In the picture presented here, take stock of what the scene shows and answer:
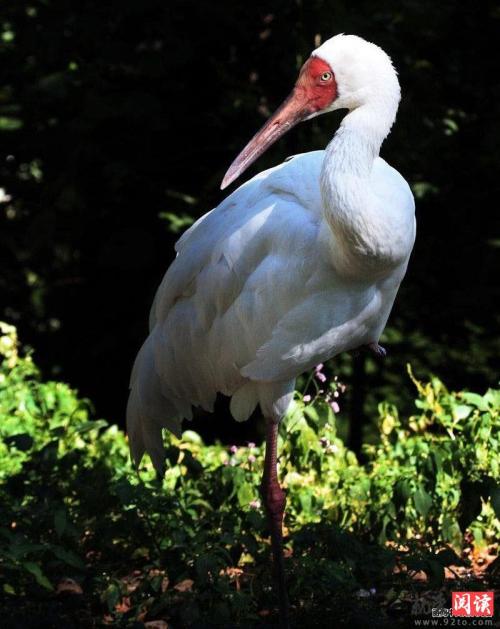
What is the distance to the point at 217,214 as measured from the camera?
5262mm

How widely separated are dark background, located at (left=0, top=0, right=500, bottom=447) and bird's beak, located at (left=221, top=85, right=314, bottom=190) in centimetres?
225

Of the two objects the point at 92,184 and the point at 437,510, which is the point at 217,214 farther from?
the point at 92,184

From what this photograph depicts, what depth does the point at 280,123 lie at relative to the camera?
4891 mm

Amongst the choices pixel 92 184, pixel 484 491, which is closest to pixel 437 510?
pixel 484 491

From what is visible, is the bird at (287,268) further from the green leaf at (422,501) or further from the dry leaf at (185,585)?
the green leaf at (422,501)

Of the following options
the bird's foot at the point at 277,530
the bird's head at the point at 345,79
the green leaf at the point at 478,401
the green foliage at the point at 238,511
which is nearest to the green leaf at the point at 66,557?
the green foliage at the point at 238,511

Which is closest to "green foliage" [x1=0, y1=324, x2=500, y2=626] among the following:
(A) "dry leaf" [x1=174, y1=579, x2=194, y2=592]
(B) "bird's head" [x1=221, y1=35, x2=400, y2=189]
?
(A) "dry leaf" [x1=174, y1=579, x2=194, y2=592]

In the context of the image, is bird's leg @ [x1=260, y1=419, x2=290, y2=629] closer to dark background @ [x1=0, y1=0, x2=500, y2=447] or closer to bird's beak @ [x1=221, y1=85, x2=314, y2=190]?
bird's beak @ [x1=221, y1=85, x2=314, y2=190]

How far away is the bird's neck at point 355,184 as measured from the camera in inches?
179

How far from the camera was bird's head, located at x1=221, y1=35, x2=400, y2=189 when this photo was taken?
464cm

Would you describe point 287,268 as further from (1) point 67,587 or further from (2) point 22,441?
(1) point 67,587

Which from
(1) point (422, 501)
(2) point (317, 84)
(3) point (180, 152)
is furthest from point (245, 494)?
(3) point (180, 152)

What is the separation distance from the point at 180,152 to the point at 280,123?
344cm

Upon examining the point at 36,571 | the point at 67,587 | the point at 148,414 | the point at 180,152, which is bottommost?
the point at 36,571
